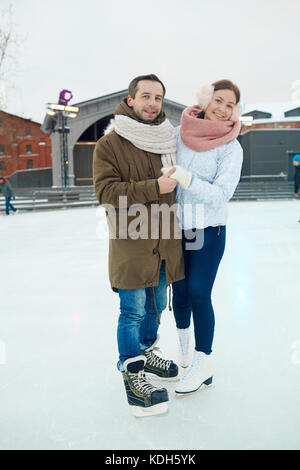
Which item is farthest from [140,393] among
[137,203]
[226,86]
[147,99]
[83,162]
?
[83,162]

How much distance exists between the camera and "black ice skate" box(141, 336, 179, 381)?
2.01 metres

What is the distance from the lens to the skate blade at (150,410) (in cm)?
164

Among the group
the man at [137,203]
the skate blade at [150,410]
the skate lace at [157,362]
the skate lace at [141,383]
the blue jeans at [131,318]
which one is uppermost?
the man at [137,203]

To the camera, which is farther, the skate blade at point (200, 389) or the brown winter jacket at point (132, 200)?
the skate blade at point (200, 389)

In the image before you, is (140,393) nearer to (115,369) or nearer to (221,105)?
(115,369)

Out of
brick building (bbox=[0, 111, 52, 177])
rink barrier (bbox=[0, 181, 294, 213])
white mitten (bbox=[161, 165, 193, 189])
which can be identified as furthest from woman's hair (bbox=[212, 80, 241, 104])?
brick building (bbox=[0, 111, 52, 177])

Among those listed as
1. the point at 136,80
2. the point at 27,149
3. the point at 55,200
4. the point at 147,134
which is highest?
the point at 27,149

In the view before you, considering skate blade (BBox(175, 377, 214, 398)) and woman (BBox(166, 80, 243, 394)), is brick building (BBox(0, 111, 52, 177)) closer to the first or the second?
woman (BBox(166, 80, 243, 394))

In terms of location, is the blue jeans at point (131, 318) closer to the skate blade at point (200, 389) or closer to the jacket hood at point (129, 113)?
the skate blade at point (200, 389)

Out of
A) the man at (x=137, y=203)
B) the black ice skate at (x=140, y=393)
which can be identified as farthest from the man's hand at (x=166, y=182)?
the black ice skate at (x=140, y=393)

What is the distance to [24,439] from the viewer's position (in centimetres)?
151

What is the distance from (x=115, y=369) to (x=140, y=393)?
421 mm

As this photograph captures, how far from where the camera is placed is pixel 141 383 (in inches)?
69.5
